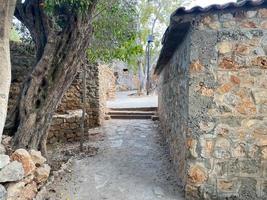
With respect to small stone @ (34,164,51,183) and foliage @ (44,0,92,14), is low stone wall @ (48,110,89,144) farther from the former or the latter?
foliage @ (44,0,92,14)

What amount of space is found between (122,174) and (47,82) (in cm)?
205

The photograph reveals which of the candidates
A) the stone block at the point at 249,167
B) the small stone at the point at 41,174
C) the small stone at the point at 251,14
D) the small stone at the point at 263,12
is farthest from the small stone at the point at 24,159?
the small stone at the point at 263,12

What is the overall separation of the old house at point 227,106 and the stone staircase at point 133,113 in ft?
21.0

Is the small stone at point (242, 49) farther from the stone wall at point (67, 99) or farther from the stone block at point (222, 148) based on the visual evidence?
the stone wall at point (67, 99)

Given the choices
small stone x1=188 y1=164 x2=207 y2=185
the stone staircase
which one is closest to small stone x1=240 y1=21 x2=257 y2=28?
small stone x1=188 y1=164 x2=207 y2=185

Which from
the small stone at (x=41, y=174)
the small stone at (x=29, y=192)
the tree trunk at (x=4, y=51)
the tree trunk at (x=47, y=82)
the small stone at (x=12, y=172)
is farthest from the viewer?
the tree trunk at (x=47, y=82)

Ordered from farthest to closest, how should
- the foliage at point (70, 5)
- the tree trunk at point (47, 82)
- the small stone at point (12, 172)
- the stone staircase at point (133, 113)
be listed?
the stone staircase at point (133, 113) < the tree trunk at point (47, 82) < the foliage at point (70, 5) < the small stone at point (12, 172)

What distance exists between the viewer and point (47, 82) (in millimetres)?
4434

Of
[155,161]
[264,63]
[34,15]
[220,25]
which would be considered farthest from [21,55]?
[264,63]

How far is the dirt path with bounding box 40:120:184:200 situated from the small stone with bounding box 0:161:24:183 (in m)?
0.78

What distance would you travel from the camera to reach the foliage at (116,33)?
19.5ft

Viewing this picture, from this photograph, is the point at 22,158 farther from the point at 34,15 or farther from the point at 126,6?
the point at 126,6

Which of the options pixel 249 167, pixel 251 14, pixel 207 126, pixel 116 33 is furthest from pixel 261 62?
pixel 116 33

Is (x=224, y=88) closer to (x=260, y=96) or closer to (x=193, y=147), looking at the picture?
(x=260, y=96)
